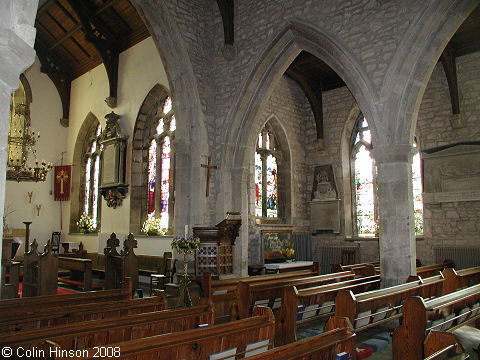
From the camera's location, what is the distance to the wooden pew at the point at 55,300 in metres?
3.51

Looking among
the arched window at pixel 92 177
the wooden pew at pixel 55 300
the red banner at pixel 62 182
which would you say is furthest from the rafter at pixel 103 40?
the wooden pew at pixel 55 300

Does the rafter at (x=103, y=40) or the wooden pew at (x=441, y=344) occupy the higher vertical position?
the rafter at (x=103, y=40)

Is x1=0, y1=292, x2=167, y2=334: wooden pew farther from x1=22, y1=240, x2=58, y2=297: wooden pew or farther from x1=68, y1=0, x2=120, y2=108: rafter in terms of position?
x1=68, y1=0, x2=120, y2=108: rafter

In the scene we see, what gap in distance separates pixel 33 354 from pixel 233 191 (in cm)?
611

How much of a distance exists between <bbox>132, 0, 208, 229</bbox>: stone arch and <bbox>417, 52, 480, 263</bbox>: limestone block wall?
509 centimetres

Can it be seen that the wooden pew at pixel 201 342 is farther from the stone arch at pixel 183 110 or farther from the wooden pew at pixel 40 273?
the wooden pew at pixel 40 273

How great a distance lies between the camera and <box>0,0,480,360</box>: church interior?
117 inches

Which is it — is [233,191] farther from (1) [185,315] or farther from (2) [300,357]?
(2) [300,357]

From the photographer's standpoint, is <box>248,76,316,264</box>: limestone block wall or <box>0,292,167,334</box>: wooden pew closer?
<box>0,292,167,334</box>: wooden pew

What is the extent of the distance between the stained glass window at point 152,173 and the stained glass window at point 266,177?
8.93 feet

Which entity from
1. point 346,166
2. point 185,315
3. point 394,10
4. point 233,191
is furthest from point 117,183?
point 185,315

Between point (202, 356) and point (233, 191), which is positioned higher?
point (233, 191)

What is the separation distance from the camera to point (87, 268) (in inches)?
323

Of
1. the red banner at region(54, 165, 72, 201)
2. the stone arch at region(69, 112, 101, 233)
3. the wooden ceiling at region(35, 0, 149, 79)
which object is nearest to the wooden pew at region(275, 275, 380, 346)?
the wooden ceiling at region(35, 0, 149, 79)
